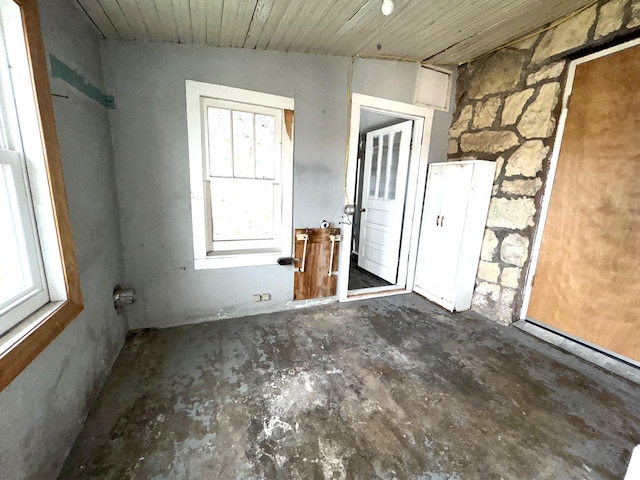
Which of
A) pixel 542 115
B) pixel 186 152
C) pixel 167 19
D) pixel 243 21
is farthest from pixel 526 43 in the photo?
pixel 186 152

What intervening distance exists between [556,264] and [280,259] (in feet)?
8.30

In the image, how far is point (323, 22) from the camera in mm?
1883

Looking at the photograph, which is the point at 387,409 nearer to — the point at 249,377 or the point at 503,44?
the point at 249,377

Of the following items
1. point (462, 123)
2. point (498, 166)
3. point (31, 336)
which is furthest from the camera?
point (462, 123)

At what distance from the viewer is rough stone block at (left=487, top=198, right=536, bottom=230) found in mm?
2410

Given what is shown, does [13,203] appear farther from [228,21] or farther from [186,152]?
[228,21]

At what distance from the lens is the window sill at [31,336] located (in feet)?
2.98

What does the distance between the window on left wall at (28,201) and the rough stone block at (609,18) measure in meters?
3.46

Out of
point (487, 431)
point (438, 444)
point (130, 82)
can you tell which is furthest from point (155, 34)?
point (487, 431)

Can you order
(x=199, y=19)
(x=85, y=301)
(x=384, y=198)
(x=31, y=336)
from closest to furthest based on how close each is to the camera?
(x=31, y=336)
(x=85, y=301)
(x=199, y=19)
(x=384, y=198)

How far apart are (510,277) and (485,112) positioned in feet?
5.72

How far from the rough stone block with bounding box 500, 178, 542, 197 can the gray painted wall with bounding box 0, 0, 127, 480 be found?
345 centimetres

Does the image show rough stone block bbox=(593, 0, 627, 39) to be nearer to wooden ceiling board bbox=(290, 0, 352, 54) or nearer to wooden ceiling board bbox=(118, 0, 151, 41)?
wooden ceiling board bbox=(290, 0, 352, 54)

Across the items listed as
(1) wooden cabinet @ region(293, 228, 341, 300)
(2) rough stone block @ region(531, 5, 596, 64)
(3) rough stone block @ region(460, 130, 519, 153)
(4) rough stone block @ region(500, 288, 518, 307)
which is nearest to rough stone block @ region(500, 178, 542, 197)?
(3) rough stone block @ region(460, 130, 519, 153)
